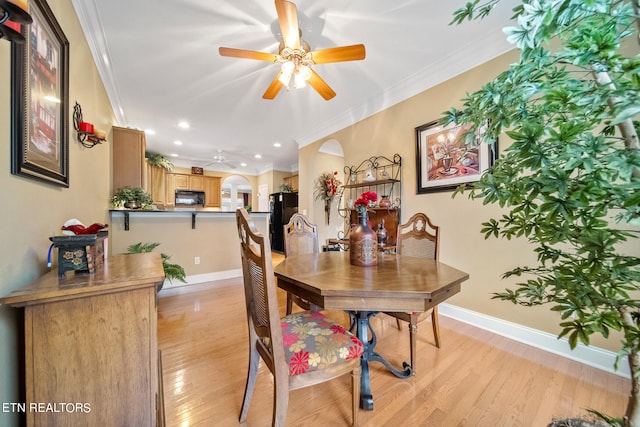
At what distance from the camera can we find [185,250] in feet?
10.8

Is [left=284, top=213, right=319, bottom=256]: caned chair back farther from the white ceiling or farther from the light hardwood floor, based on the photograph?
the white ceiling

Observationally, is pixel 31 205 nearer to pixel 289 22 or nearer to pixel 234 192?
pixel 289 22

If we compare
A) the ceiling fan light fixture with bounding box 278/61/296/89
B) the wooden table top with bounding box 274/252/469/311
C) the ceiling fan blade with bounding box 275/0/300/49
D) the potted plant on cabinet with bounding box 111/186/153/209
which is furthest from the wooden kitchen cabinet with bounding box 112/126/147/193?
the wooden table top with bounding box 274/252/469/311

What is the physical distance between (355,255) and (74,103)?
213 cm

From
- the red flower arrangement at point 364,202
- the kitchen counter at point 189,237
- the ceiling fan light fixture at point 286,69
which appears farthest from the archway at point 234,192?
the red flower arrangement at point 364,202

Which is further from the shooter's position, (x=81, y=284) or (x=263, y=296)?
(x=263, y=296)

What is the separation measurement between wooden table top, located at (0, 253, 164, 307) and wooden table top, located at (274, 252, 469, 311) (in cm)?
62

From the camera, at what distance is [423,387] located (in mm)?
1397

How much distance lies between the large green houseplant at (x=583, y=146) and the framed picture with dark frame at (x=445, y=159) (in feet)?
5.36

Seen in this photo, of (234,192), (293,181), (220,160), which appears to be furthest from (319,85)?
(234,192)

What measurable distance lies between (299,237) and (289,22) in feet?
5.54

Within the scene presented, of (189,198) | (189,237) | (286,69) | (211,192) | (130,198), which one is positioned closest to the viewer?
(286,69)

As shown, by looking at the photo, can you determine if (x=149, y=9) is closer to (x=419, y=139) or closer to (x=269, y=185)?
(x=419, y=139)

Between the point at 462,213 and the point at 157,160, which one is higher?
the point at 157,160
